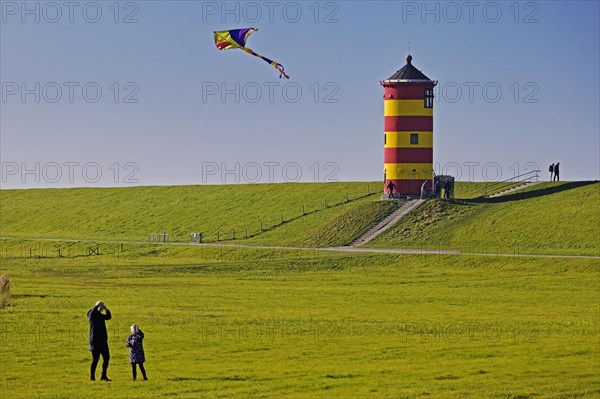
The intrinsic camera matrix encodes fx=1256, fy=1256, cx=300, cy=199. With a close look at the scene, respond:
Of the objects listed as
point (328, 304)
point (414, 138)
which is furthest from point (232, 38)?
point (414, 138)

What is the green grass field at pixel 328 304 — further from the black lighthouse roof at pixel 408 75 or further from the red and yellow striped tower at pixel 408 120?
the black lighthouse roof at pixel 408 75

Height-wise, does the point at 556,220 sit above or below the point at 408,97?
below

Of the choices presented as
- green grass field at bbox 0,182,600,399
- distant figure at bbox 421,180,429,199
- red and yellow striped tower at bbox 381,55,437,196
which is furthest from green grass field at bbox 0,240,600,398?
distant figure at bbox 421,180,429,199

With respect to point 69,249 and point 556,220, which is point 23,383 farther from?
point 69,249

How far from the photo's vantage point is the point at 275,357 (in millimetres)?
37875

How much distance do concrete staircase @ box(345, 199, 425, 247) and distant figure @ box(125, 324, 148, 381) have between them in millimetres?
61016

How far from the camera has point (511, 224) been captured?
93.1 metres

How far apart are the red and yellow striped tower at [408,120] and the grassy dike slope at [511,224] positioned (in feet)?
13.4

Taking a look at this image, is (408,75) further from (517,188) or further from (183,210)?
(183,210)

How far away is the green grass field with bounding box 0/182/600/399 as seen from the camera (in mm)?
34031

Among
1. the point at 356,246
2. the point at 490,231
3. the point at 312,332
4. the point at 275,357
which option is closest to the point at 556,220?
the point at 490,231

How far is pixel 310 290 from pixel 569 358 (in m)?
27.0

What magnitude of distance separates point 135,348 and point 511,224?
63316mm

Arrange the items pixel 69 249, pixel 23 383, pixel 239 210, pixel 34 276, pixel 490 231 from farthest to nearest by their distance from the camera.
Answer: pixel 239 210
pixel 69 249
pixel 490 231
pixel 34 276
pixel 23 383
